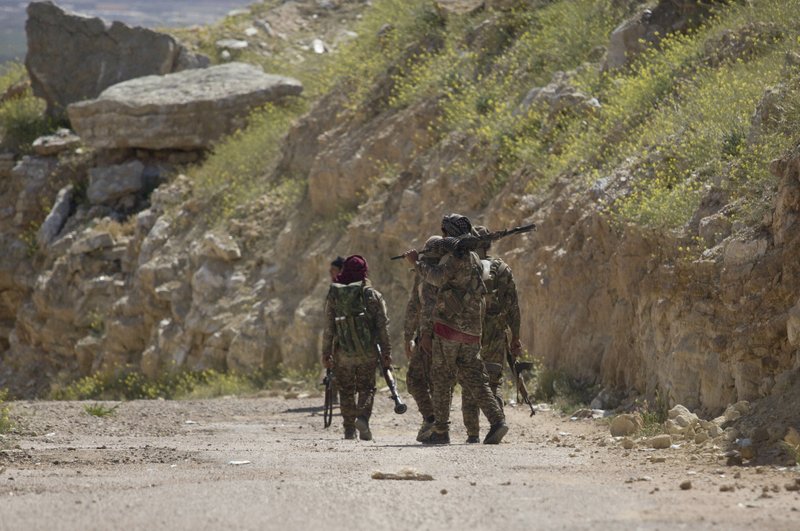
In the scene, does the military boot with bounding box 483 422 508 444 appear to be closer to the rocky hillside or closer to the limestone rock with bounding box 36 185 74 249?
the rocky hillside

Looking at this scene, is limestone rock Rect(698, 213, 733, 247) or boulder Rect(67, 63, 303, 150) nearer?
limestone rock Rect(698, 213, 733, 247)

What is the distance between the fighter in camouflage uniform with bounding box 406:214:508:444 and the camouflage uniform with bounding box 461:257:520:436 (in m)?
0.74

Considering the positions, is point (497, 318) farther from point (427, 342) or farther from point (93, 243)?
point (93, 243)

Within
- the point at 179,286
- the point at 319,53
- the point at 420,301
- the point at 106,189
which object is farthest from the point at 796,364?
the point at 319,53

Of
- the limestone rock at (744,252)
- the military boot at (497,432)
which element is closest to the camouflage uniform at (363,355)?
the military boot at (497,432)

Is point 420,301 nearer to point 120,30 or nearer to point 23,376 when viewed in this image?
point 23,376

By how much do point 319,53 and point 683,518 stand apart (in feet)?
80.1

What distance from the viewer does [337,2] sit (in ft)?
108

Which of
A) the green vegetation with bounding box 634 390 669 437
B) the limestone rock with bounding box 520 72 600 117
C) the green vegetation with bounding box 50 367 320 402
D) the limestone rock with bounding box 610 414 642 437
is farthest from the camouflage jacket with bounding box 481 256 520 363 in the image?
the green vegetation with bounding box 50 367 320 402

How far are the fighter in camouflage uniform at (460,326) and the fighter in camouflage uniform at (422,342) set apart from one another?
0.08 meters

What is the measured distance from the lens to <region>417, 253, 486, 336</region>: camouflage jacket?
10438mm

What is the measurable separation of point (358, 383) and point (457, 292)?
1904 millimetres

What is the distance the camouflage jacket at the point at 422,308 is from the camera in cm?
1056

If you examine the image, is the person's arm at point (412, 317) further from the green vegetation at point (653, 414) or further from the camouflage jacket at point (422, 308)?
the green vegetation at point (653, 414)
